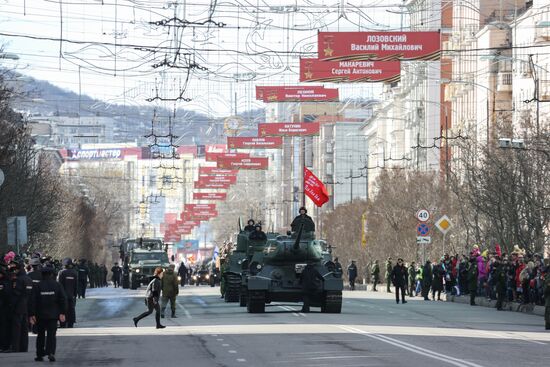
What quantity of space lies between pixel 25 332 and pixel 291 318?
11.4m

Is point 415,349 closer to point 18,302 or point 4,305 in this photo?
point 18,302

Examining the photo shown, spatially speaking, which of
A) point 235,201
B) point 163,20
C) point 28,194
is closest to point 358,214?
point 28,194

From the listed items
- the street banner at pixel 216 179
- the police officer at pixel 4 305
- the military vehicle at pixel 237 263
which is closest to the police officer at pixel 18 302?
the police officer at pixel 4 305

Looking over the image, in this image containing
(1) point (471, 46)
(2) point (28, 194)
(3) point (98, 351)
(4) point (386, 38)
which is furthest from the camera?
(1) point (471, 46)

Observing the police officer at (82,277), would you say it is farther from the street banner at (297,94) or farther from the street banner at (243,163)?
the street banner at (243,163)

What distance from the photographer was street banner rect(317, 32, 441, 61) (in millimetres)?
39156

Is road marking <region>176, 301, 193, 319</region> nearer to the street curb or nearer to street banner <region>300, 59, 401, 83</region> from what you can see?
street banner <region>300, 59, 401, 83</region>

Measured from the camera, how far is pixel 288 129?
70.9 meters

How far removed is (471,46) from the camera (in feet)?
320

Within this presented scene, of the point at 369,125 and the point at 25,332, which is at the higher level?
Answer: the point at 369,125

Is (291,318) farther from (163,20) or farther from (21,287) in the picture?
(21,287)

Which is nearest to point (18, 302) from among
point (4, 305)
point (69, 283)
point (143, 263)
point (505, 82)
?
point (4, 305)

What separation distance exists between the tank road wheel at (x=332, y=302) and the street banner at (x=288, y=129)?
25899 mm

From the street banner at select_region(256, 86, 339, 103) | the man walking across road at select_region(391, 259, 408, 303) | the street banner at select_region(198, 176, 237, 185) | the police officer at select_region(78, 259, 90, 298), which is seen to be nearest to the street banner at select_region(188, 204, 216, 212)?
the street banner at select_region(198, 176, 237, 185)
